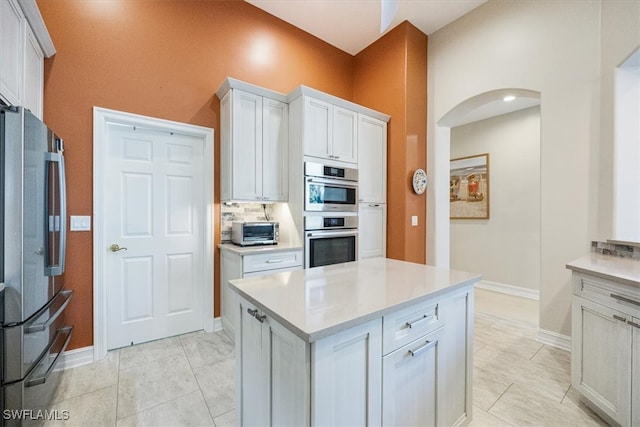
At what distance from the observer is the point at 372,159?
355 cm

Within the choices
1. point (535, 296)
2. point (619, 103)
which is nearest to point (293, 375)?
point (619, 103)

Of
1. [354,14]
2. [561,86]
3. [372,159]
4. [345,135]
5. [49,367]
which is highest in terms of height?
[354,14]

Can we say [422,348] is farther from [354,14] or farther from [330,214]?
[354,14]

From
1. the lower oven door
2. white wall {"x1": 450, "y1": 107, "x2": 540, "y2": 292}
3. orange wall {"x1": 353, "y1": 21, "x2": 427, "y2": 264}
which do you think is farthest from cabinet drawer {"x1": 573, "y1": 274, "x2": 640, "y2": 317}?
white wall {"x1": 450, "y1": 107, "x2": 540, "y2": 292}

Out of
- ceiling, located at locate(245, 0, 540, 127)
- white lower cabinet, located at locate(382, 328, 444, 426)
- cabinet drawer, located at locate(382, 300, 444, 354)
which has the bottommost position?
white lower cabinet, located at locate(382, 328, 444, 426)

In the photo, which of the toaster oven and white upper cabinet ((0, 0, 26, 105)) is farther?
the toaster oven

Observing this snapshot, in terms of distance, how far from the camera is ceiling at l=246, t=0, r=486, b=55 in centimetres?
320

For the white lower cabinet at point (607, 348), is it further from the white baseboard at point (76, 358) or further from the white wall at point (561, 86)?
the white baseboard at point (76, 358)

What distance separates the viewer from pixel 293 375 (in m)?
0.99

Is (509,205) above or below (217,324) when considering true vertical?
above

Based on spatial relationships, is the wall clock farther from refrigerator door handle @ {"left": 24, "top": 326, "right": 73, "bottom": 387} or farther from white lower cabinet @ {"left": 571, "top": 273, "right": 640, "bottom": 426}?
refrigerator door handle @ {"left": 24, "top": 326, "right": 73, "bottom": 387}

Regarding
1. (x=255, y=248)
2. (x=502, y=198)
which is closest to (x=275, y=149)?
(x=255, y=248)

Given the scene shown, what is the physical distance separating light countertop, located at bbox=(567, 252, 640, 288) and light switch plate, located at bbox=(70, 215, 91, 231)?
151 inches

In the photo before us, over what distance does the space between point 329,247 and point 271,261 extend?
73 centimetres
